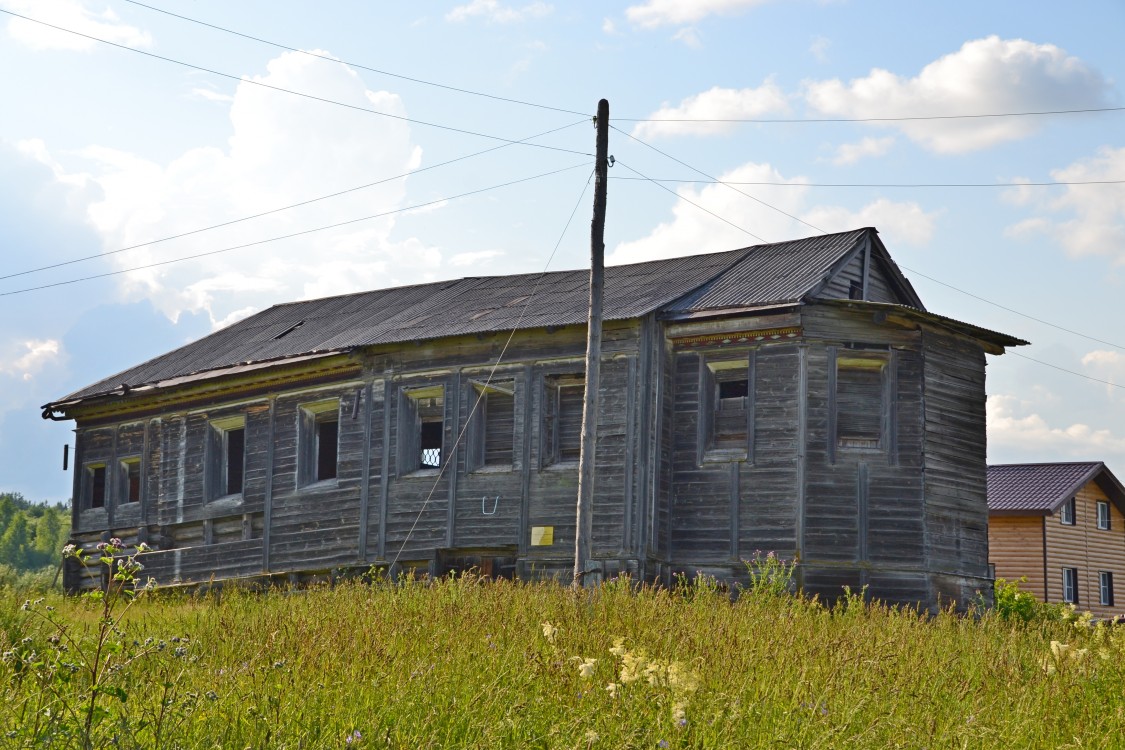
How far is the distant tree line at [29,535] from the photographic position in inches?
4469

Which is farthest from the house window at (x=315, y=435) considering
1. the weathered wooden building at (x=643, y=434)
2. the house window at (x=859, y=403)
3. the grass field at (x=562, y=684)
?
the grass field at (x=562, y=684)

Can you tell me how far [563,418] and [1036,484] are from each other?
25.3 m

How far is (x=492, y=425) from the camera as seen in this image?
21.7m

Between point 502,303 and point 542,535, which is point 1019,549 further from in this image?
point 542,535

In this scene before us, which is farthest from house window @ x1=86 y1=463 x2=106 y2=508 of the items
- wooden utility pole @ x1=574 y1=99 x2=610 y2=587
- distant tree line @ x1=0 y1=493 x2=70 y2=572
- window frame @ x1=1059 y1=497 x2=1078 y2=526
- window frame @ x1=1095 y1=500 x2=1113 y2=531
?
distant tree line @ x1=0 y1=493 x2=70 y2=572

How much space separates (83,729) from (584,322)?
44.9ft

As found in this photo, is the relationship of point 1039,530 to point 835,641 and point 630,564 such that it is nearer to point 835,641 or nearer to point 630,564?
point 630,564

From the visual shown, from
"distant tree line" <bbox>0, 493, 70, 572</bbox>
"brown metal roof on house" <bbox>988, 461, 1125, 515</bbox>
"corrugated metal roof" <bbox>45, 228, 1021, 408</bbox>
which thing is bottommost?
"distant tree line" <bbox>0, 493, 70, 572</bbox>

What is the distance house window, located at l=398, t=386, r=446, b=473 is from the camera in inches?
880

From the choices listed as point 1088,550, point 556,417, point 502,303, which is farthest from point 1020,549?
point 556,417

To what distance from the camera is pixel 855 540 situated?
751 inches

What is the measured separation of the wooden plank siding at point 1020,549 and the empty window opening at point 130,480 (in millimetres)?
25607

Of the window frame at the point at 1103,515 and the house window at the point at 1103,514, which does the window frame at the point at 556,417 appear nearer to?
the window frame at the point at 1103,515

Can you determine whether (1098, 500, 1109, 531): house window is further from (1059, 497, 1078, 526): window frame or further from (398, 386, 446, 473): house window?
(398, 386, 446, 473): house window
